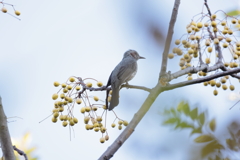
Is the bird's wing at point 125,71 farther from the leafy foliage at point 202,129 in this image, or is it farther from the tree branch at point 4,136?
the leafy foliage at point 202,129

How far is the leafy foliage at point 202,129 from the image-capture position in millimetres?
1087

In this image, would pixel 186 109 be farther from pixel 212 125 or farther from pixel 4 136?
pixel 4 136

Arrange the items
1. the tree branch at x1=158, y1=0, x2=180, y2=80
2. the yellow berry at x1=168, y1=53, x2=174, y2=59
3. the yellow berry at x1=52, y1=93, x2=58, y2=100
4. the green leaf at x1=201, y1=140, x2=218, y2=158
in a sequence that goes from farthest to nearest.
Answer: the yellow berry at x1=52, y1=93, x2=58, y2=100 < the yellow berry at x1=168, y1=53, x2=174, y2=59 < the tree branch at x1=158, y1=0, x2=180, y2=80 < the green leaf at x1=201, y1=140, x2=218, y2=158

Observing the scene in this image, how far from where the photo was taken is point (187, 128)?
125 cm

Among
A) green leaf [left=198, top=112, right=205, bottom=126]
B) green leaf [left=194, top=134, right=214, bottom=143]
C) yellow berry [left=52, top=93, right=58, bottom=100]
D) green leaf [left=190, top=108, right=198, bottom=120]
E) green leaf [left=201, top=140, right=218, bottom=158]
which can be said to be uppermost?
green leaf [left=190, top=108, right=198, bottom=120]

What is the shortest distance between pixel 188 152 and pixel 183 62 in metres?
2.43

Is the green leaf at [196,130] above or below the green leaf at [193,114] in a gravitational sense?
below

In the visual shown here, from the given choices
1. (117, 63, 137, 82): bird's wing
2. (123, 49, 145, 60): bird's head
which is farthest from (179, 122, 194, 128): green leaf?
(123, 49, 145, 60): bird's head

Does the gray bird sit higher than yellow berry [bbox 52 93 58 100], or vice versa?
yellow berry [bbox 52 93 58 100]

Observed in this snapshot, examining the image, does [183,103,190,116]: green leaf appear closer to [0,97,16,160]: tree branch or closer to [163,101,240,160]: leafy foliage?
[163,101,240,160]: leafy foliage

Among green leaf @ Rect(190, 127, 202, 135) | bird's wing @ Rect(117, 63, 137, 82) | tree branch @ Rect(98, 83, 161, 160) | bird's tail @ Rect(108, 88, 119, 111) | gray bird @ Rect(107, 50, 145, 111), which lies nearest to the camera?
green leaf @ Rect(190, 127, 202, 135)

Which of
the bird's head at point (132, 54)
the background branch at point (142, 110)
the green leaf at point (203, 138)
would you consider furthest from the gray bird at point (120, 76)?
the green leaf at point (203, 138)

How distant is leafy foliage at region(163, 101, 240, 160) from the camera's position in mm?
1087

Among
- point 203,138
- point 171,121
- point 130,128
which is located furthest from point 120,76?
point 203,138
